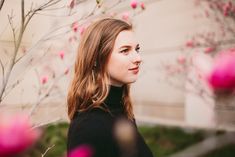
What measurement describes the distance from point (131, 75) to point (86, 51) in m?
0.24

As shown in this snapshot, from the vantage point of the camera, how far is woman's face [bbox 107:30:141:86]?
4.74 feet

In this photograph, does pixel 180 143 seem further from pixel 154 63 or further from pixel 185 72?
pixel 154 63

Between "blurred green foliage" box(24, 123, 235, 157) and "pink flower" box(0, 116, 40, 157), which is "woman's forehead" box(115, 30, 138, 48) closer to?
"pink flower" box(0, 116, 40, 157)

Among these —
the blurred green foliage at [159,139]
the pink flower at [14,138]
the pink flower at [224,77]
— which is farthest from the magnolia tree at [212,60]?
the blurred green foliage at [159,139]

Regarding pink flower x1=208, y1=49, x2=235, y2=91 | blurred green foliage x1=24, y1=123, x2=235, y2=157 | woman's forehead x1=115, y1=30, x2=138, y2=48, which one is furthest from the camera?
blurred green foliage x1=24, y1=123, x2=235, y2=157

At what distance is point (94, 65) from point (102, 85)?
3.5 inches

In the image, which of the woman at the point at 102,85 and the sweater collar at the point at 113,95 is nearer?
the woman at the point at 102,85

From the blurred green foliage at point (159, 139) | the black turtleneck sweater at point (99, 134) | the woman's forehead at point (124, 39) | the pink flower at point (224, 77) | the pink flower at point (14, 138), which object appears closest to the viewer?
the pink flower at point (14, 138)

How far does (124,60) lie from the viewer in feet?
4.75

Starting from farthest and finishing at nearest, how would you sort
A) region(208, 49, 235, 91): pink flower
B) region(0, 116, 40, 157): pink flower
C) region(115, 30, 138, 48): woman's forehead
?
region(115, 30, 138, 48): woman's forehead < region(208, 49, 235, 91): pink flower < region(0, 116, 40, 157): pink flower

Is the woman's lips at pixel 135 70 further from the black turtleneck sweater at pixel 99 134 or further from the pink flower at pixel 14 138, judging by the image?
the pink flower at pixel 14 138

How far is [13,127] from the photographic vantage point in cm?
31

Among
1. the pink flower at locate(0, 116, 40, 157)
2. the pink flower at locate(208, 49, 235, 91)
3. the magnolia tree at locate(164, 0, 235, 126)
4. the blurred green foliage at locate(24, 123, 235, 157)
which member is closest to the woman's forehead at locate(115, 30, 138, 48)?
the magnolia tree at locate(164, 0, 235, 126)

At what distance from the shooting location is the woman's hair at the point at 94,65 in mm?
1525
